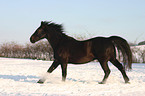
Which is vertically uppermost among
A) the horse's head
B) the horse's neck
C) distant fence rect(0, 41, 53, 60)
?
the horse's head

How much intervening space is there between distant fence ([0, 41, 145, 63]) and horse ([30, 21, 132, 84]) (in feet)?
41.1

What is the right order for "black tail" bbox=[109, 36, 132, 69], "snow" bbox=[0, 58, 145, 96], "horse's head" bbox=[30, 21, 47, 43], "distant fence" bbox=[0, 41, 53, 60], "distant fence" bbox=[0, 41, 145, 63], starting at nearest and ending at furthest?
1. "snow" bbox=[0, 58, 145, 96]
2. "black tail" bbox=[109, 36, 132, 69]
3. "horse's head" bbox=[30, 21, 47, 43]
4. "distant fence" bbox=[0, 41, 145, 63]
5. "distant fence" bbox=[0, 41, 53, 60]

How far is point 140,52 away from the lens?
18.3 metres

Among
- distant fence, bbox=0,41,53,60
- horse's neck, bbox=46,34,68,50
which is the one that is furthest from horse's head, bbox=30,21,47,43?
distant fence, bbox=0,41,53,60

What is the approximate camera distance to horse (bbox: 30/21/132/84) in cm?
599

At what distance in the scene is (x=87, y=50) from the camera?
6.06 m

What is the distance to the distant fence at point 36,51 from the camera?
60.0 feet

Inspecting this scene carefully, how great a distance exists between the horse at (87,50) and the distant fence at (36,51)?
12.5 meters

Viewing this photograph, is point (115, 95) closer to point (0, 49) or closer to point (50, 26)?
point (50, 26)

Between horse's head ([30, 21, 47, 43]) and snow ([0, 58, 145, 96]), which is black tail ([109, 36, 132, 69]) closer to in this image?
snow ([0, 58, 145, 96])

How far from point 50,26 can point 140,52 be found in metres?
13.9

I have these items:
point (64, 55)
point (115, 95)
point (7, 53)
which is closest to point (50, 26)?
point (64, 55)

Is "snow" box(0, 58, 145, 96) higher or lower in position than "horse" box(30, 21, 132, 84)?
lower

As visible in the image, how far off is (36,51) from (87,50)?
20571mm
